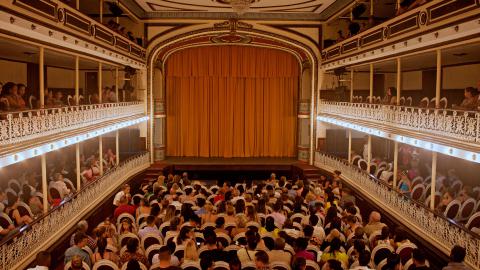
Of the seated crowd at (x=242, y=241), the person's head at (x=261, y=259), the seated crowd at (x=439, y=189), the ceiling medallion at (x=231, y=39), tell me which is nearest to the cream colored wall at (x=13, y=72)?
the ceiling medallion at (x=231, y=39)

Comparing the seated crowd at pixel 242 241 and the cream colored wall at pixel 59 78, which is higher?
the cream colored wall at pixel 59 78

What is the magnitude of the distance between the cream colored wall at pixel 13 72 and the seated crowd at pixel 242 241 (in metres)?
9.25

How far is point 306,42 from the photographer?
23.5 m

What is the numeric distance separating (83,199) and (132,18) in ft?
34.5

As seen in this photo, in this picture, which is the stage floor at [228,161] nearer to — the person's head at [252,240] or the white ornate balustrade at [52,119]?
the white ornate balustrade at [52,119]

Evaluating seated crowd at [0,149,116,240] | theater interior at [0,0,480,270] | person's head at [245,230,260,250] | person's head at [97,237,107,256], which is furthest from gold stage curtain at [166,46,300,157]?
person's head at [245,230,260,250]

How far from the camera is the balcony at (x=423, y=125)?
34.6ft

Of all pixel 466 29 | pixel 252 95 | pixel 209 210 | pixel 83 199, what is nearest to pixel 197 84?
pixel 252 95

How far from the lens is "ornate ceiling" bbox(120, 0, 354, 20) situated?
67.4 ft

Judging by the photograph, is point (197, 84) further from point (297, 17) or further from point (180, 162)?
point (297, 17)

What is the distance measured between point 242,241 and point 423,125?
636 centimetres

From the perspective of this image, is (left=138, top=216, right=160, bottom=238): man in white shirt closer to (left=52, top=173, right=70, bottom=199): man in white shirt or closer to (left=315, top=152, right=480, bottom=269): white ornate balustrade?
(left=52, top=173, right=70, bottom=199): man in white shirt

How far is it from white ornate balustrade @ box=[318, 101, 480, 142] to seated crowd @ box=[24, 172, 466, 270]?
266cm

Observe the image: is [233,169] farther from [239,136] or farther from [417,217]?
[417,217]
